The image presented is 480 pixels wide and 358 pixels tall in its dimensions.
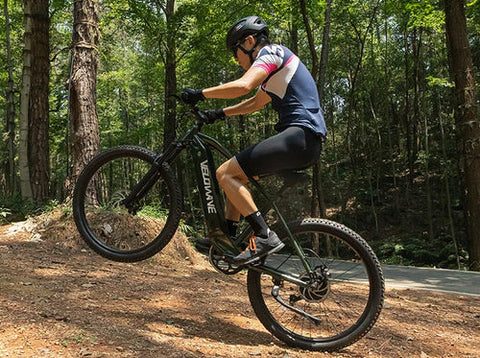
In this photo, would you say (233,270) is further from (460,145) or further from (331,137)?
(331,137)

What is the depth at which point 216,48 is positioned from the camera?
15.7 metres

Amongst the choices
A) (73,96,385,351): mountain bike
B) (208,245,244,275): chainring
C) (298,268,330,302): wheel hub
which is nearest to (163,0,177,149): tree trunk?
(73,96,385,351): mountain bike

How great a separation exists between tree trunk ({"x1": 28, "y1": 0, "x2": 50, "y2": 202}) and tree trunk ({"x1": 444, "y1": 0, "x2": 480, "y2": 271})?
1000cm

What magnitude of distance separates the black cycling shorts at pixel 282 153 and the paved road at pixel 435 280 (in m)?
4.37

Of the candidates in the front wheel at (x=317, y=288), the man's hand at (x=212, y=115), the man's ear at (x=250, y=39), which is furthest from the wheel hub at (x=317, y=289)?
the man's ear at (x=250, y=39)

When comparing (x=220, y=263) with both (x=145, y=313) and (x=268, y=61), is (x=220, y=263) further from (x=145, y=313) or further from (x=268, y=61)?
(x=268, y=61)

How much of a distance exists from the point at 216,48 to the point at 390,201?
16.1m

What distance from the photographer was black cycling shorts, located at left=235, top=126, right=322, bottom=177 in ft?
9.82

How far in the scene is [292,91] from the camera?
3092mm

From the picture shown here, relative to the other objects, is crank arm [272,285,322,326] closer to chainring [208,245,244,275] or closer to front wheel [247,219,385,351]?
front wheel [247,219,385,351]

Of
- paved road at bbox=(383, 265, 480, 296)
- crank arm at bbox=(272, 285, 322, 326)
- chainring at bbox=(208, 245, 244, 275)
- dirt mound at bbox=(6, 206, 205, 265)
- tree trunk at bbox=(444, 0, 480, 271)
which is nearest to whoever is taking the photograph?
chainring at bbox=(208, 245, 244, 275)

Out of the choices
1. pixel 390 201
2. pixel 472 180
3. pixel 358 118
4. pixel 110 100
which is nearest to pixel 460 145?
pixel 472 180

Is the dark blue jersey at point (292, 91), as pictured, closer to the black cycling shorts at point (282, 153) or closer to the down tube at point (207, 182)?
the black cycling shorts at point (282, 153)

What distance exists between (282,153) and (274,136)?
149 millimetres
